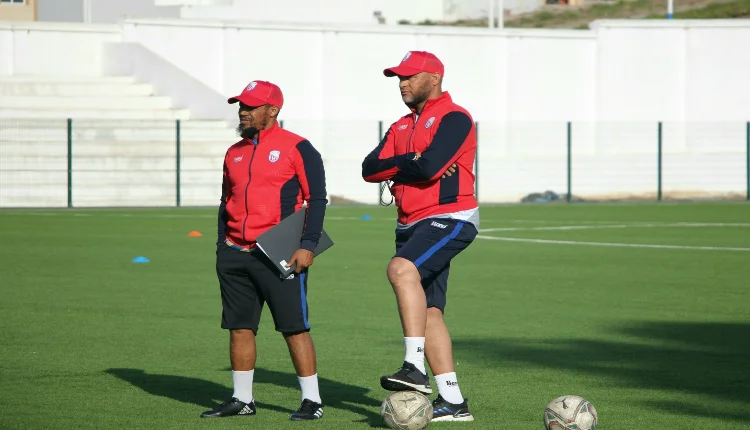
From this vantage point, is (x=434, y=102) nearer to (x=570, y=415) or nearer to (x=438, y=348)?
(x=438, y=348)

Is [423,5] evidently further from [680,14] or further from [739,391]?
[739,391]

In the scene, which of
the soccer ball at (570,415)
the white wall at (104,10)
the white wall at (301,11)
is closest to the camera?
the soccer ball at (570,415)

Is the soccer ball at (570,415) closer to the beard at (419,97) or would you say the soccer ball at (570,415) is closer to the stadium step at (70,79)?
the beard at (419,97)

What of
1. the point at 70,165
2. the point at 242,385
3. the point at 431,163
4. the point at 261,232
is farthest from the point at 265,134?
the point at 70,165

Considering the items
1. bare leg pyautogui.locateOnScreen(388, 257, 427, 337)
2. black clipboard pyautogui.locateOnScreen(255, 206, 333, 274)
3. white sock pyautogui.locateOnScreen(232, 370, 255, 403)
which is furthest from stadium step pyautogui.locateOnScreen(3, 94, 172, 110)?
bare leg pyautogui.locateOnScreen(388, 257, 427, 337)

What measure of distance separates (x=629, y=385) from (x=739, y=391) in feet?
2.40

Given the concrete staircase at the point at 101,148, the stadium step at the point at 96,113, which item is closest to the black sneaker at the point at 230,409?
the concrete staircase at the point at 101,148

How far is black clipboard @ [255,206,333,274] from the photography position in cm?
745

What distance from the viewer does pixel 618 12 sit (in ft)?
222

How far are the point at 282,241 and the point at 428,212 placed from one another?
866 millimetres

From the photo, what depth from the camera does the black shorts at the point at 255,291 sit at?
758 cm

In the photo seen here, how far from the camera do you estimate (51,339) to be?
426 inches

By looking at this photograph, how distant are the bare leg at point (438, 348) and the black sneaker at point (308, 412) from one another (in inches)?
28.3

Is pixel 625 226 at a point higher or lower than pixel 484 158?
lower
